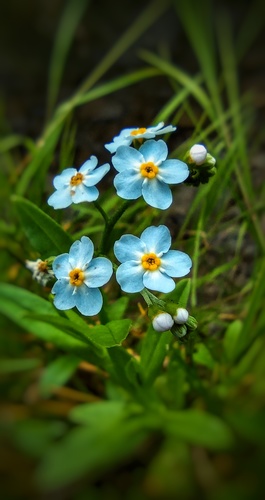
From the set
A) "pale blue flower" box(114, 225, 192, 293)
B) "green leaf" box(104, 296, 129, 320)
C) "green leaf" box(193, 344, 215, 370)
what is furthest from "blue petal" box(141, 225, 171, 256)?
"green leaf" box(193, 344, 215, 370)

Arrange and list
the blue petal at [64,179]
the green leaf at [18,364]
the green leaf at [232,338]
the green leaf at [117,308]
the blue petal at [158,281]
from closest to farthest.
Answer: the blue petal at [158,281]
the blue petal at [64,179]
the green leaf at [117,308]
the green leaf at [232,338]
the green leaf at [18,364]

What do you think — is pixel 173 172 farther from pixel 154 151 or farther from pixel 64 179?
pixel 64 179

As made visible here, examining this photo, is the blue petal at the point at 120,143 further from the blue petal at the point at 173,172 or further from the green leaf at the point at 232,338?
the green leaf at the point at 232,338

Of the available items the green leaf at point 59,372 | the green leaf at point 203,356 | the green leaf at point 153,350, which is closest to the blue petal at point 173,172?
the green leaf at point 153,350

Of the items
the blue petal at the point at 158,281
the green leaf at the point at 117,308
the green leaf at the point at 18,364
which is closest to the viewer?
the blue petal at the point at 158,281

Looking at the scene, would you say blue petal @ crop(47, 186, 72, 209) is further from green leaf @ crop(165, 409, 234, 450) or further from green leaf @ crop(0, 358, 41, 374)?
green leaf @ crop(0, 358, 41, 374)

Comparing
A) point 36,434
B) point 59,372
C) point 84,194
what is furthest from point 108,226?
point 36,434

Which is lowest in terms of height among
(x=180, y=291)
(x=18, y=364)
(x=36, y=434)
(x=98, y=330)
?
(x=36, y=434)

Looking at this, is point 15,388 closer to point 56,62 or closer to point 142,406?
point 142,406
